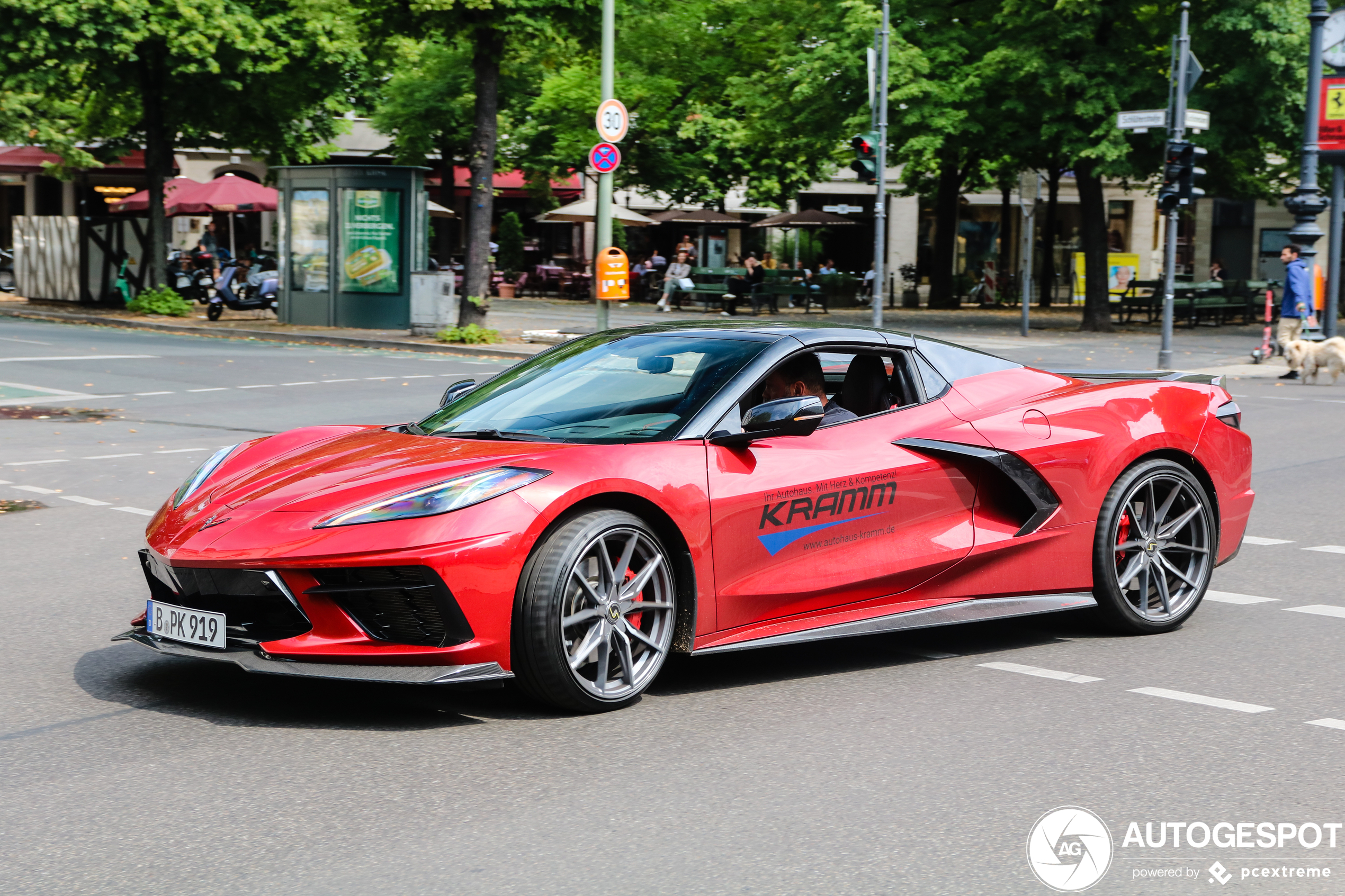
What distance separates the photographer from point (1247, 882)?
12.0ft

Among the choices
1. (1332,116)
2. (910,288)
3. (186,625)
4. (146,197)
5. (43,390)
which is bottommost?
(43,390)

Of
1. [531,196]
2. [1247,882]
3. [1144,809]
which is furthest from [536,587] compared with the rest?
[531,196]

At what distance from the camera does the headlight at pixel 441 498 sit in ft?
15.6

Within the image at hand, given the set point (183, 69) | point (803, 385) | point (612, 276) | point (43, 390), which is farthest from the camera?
point (183, 69)

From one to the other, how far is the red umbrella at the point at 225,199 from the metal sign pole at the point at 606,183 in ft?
48.1

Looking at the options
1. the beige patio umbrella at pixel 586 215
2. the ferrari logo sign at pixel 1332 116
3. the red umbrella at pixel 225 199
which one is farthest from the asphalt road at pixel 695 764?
the beige patio umbrella at pixel 586 215

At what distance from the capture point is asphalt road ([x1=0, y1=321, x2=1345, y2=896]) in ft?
12.1

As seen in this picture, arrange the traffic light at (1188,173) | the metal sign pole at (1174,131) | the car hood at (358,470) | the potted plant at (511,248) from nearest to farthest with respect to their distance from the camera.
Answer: the car hood at (358,470) → the metal sign pole at (1174,131) → the traffic light at (1188,173) → the potted plant at (511,248)

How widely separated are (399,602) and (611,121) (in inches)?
770

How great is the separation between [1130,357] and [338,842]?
21810 millimetres

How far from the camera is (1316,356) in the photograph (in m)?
20.2

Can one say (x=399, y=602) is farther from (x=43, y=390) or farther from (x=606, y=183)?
(x=606, y=183)

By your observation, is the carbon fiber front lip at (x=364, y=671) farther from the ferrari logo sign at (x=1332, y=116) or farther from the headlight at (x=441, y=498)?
the ferrari logo sign at (x=1332, y=116)

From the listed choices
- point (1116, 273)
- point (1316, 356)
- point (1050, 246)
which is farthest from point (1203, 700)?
point (1116, 273)
